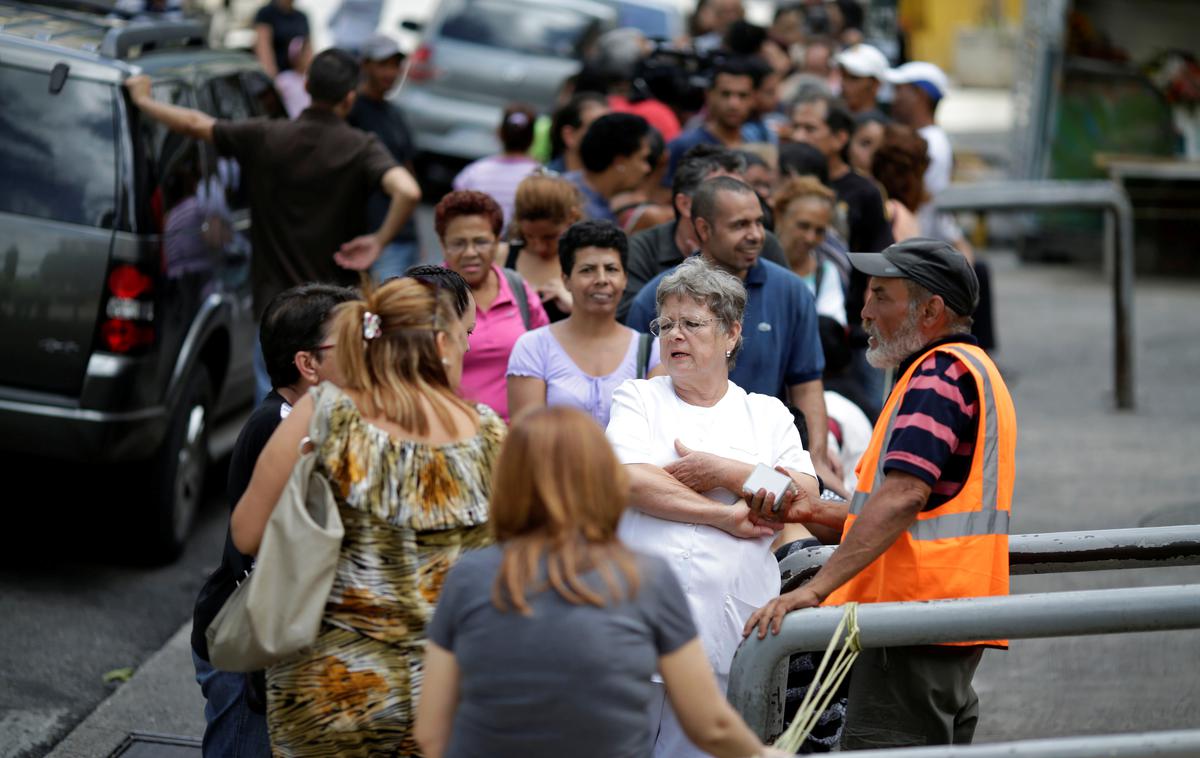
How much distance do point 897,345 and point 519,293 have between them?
2169 mm

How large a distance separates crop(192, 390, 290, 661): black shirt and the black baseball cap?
5.32 ft

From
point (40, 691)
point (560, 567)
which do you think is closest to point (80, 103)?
point (40, 691)

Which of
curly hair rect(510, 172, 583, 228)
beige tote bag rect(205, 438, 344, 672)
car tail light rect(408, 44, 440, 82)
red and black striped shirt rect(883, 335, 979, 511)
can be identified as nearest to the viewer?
beige tote bag rect(205, 438, 344, 672)

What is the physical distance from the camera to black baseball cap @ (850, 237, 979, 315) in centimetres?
418

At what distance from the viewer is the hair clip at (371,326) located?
3.56 meters

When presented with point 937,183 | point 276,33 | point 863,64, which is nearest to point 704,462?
point 937,183

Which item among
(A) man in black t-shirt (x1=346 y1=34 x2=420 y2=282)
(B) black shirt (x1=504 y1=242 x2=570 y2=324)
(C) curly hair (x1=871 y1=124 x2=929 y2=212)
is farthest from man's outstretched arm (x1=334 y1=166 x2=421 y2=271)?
(C) curly hair (x1=871 y1=124 x2=929 y2=212)

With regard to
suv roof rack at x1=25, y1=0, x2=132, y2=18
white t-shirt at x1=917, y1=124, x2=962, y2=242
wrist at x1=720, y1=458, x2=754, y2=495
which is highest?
suv roof rack at x1=25, y1=0, x2=132, y2=18

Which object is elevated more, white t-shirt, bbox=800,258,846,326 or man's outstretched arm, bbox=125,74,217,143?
man's outstretched arm, bbox=125,74,217,143

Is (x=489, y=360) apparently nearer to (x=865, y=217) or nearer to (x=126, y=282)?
(x=126, y=282)

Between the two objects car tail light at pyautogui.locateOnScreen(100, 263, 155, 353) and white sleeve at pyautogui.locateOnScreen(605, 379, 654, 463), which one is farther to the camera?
car tail light at pyautogui.locateOnScreen(100, 263, 155, 353)

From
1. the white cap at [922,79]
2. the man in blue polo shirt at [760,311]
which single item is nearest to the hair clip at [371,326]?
the man in blue polo shirt at [760,311]

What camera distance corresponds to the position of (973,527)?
158 inches

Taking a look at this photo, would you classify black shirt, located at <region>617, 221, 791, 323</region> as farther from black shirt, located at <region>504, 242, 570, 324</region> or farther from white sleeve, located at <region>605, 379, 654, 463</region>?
white sleeve, located at <region>605, 379, 654, 463</region>
